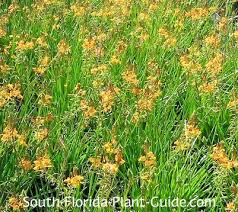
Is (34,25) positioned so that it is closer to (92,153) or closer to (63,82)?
(63,82)

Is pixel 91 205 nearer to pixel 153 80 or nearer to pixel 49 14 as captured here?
pixel 153 80

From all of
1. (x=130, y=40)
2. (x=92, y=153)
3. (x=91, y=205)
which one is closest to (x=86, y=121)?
(x=92, y=153)

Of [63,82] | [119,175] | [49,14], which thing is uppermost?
[49,14]

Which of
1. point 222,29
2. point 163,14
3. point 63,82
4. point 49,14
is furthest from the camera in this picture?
point 163,14

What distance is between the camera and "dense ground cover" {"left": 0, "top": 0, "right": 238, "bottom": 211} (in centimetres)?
236

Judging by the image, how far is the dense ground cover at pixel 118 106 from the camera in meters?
2.36

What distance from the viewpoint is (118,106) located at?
2.94 m

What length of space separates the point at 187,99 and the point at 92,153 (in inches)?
33.1

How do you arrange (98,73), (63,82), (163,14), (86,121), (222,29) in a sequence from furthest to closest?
(163,14)
(222,29)
(63,82)
(98,73)
(86,121)

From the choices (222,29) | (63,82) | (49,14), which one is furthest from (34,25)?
(222,29)

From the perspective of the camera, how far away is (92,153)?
9.27ft

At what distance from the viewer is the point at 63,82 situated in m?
3.43

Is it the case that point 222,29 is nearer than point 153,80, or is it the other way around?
point 153,80

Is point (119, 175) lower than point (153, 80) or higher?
lower
